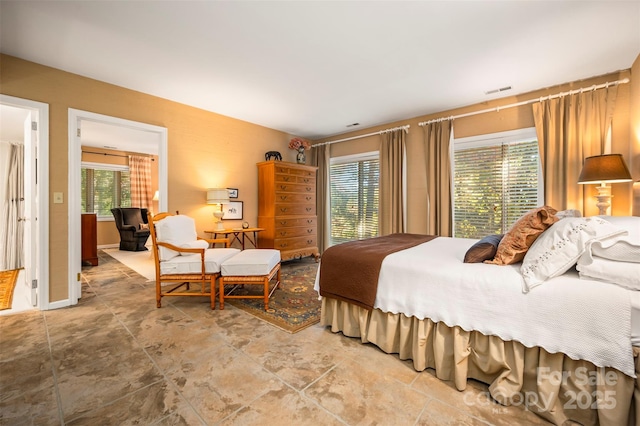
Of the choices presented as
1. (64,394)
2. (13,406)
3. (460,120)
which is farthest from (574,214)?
(13,406)

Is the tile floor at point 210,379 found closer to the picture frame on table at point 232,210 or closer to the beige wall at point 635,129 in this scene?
the picture frame on table at point 232,210

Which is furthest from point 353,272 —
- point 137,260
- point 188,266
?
point 137,260

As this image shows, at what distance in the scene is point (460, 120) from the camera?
412 cm

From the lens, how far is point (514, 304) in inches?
58.5

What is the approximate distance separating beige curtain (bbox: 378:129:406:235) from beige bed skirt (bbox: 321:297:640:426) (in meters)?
2.87

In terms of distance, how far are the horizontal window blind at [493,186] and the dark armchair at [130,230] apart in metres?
7.05

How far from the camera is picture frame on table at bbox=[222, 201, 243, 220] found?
15.1 feet

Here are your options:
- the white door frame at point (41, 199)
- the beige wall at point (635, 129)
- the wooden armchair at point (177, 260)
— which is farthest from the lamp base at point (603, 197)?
the white door frame at point (41, 199)

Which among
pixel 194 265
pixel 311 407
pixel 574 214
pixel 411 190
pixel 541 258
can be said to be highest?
pixel 411 190

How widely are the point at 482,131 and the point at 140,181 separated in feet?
28.1

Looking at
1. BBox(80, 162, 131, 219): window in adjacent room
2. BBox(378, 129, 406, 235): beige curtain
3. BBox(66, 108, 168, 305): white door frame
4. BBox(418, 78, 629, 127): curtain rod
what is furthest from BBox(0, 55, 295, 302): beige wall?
BBox(80, 162, 131, 219): window in adjacent room

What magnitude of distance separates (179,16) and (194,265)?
2.36 metres

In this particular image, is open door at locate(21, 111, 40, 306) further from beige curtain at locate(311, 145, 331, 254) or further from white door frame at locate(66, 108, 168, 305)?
beige curtain at locate(311, 145, 331, 254)

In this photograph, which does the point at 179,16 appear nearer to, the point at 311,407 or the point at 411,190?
the point at 311,407
